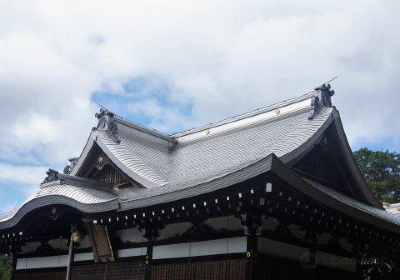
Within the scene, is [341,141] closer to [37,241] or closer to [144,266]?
[144,266]

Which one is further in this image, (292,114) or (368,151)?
(368,151)

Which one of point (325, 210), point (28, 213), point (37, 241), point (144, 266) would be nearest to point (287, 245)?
point (325, 210)

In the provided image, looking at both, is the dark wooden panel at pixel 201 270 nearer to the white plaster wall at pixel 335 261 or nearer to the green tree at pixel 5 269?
the white plaster wall at pixel 335 261

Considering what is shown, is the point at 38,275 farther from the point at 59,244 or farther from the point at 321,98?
the point at 321,98

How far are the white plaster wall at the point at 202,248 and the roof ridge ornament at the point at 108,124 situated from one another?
5044 millimetres

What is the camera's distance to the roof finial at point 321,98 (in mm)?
13422

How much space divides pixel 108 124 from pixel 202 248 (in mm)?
6743

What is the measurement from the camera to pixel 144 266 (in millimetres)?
11039

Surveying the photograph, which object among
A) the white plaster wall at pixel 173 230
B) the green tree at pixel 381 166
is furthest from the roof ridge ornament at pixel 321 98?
the green tree at pixel 381 166

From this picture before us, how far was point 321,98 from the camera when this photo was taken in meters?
13.5

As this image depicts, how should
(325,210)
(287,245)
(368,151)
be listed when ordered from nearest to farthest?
(325,210), (287,245), (368,151)

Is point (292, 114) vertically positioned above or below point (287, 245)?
above

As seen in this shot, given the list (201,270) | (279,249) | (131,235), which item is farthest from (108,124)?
(279,249)

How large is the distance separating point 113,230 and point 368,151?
3982 cm
